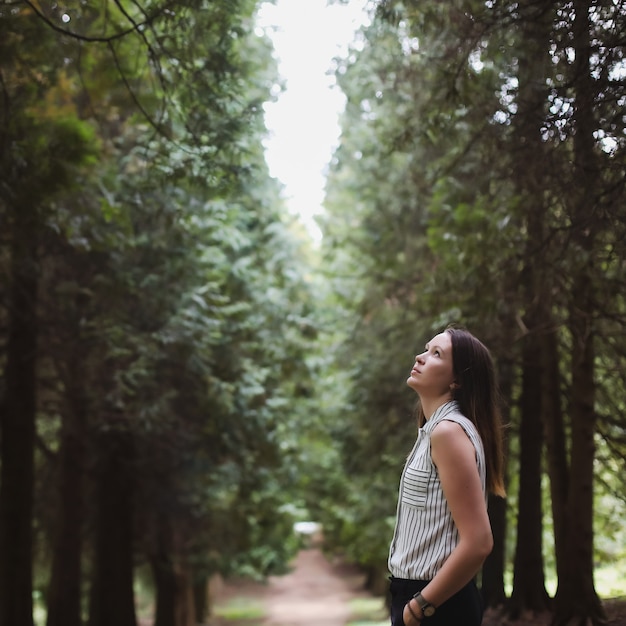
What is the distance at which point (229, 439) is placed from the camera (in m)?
17.2

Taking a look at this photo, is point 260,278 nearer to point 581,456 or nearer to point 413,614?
point 581,456

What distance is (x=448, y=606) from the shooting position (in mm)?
3061

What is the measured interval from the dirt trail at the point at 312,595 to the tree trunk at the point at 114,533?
33.8 ft

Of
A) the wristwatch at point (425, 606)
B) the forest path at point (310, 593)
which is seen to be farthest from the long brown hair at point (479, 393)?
the forest path at point (310, 593)

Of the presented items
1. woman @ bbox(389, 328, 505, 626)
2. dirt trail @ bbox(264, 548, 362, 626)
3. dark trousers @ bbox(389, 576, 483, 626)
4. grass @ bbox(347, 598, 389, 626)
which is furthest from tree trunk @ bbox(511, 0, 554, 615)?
A: dirt trail @ bbox(264, 548, 362, 626)

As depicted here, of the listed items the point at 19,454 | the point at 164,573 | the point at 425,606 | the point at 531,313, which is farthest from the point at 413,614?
the point at 164,573

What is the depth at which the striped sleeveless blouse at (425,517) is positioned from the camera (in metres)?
3.07

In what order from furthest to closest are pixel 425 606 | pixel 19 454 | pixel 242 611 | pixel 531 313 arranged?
pixel 242 611, pixel 19 454, pixel 531 313, pixel 425 606

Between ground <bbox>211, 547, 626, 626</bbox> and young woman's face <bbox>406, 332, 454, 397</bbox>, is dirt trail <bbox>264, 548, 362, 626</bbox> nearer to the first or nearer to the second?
ground <bbox>211, 547, 626, 626</bbox>

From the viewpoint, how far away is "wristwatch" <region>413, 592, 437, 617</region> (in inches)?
117

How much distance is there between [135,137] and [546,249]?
805cm

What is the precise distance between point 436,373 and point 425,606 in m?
0.90

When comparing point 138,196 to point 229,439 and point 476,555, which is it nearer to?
point 229,439

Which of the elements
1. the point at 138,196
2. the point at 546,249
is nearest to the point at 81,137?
the point at 138,196
